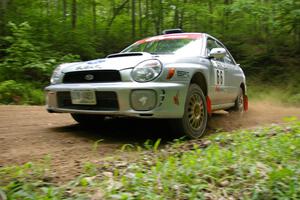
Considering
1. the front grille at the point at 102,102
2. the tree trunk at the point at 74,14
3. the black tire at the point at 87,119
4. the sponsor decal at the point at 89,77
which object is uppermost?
the tree trunk at the point at 74,14

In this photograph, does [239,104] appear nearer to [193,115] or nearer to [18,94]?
[193,115]

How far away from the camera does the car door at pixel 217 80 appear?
16.2 feet

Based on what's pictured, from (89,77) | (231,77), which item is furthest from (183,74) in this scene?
(231,77)

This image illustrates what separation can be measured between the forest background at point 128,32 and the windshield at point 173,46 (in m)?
3.66

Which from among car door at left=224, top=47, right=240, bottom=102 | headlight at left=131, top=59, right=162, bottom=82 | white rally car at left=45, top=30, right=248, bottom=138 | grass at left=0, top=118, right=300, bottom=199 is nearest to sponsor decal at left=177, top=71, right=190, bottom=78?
white rally car at left=45, top=30, right=248, bottom=138

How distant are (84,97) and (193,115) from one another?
1286 millimetres

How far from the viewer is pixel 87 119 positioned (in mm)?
4910

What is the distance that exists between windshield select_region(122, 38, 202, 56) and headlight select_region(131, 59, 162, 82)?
822 mm

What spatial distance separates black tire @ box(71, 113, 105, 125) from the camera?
15.9 feet

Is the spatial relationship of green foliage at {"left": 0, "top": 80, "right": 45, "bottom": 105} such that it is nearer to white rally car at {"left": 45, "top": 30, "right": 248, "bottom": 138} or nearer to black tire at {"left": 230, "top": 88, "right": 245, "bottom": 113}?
white rally car at {"left": 45, "top": 30, "right": 248, "bottom": 138}

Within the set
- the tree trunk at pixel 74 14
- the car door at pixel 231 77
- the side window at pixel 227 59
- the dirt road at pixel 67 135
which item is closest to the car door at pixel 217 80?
the car door at pixel 231 77

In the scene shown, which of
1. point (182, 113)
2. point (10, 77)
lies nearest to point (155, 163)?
point (182, 113)

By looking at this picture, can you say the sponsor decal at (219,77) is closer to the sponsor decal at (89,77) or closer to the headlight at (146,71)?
the headlight at (146,71)

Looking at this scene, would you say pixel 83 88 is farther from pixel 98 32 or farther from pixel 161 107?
pixel 98 32
